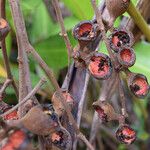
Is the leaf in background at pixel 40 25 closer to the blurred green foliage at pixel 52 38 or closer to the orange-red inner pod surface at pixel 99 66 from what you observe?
the blurred green foliage at pixel 52 38

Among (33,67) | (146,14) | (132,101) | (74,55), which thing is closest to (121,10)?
(74,55)

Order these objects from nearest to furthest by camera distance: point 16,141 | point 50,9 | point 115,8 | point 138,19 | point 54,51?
1. point 16,141
2. point 115,8
3. point 138,19
4. point 54,51
5. point 50,9

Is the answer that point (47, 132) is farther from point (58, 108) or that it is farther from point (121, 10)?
point (121, 10)

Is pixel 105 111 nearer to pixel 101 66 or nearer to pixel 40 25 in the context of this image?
pixel 101 66

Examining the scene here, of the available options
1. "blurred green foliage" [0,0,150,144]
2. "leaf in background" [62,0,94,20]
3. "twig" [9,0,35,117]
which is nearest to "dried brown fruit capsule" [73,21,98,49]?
"twig" [9,0,35,117]

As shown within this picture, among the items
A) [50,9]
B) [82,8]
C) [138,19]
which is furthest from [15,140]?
[50,9]

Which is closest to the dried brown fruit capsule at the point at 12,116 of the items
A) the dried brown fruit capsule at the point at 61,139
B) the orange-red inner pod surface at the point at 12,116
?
the orange-red inner pod surface at the point at 12,116
